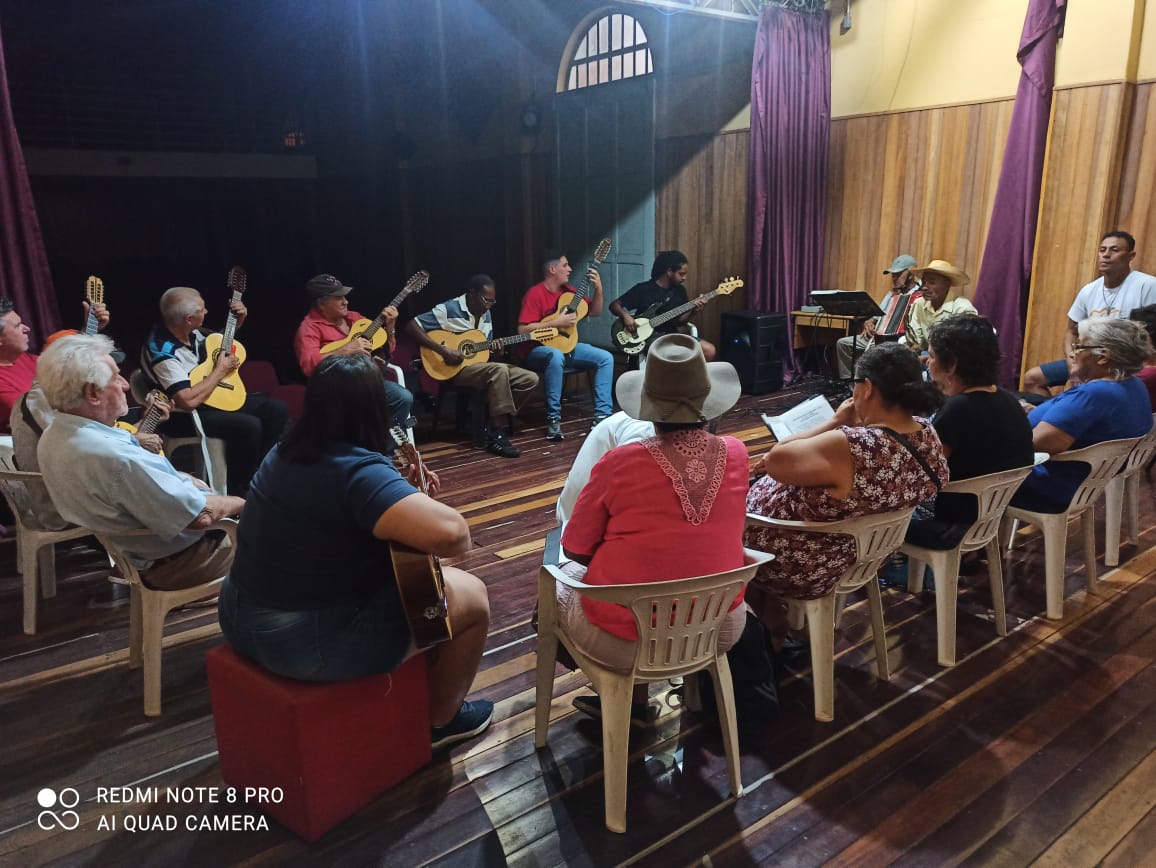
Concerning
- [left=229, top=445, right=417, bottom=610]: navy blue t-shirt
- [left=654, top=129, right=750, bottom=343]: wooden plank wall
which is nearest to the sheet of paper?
[left=229, top=445, right=417, bottom=610]: navy blue t-shirt

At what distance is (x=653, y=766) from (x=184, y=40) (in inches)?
380

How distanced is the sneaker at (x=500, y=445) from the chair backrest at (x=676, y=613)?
10.1ft

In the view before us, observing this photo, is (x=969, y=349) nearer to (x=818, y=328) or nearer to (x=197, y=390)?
(x=197, y=390)

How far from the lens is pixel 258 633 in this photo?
1791mm

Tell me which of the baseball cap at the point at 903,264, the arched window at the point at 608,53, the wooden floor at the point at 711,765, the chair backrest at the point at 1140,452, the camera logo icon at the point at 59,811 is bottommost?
the wooden floor at the point at 711,765

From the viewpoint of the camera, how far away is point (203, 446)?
3785mm

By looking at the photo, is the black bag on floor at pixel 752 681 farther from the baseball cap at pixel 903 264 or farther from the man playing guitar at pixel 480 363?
the baseball cap at pixel 903 264

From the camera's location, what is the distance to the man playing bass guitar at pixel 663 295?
5711mm

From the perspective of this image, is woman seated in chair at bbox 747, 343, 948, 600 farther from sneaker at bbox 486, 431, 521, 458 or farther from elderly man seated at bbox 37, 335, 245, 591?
sneaker at bbox 486, 431, 521, 458

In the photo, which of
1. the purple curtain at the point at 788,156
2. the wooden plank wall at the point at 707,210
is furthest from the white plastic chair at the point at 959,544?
the wooden plank wall at the point at 707,210

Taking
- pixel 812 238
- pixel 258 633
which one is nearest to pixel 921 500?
pixel 258 633

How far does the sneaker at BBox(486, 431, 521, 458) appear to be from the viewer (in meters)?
4.90

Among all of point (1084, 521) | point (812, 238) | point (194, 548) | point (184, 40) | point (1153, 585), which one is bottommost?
point (1153, 585)

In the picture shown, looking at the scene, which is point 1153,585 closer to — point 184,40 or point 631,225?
point 631,225
